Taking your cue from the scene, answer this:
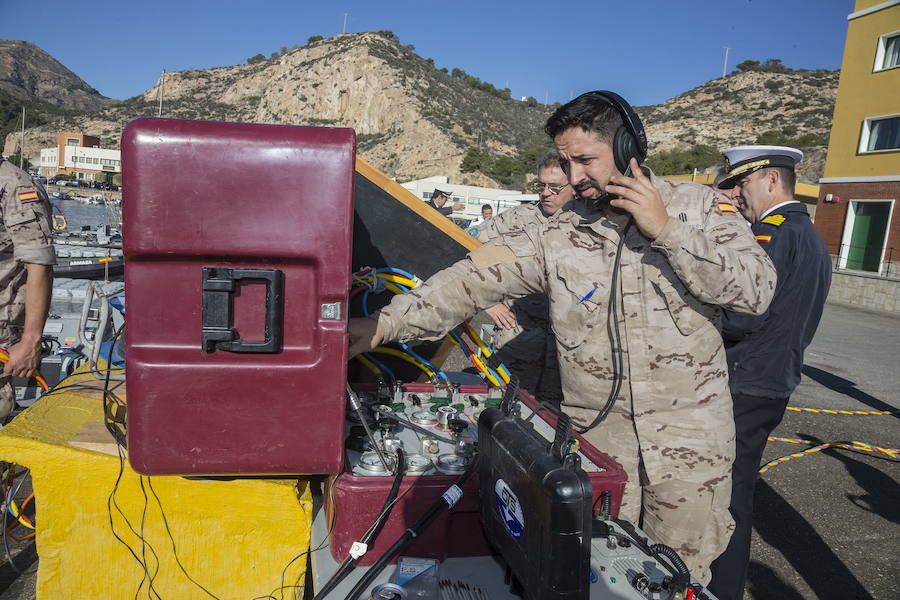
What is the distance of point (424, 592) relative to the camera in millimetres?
1325

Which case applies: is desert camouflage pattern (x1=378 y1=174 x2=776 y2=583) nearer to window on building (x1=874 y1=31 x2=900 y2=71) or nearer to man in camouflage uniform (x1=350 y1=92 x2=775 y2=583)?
man in camouflage uniform (x1=350 y1=92 x2=775 y2=583)

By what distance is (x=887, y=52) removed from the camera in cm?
2147

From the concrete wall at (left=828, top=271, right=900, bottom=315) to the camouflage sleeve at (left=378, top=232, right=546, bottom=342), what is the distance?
1795 cm

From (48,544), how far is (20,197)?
205 centimetres

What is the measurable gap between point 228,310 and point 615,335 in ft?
4.03

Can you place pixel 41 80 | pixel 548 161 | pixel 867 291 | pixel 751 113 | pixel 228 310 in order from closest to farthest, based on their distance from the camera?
1. pixel 228 310
2. pixel 548 161
3. pixel 867 291
4. pixel 751 113
5. pixel 41 80

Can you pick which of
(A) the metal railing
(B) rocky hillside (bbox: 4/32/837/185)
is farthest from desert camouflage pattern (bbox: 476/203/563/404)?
(B) rocky hillside (bbox: 4/32/837/185)

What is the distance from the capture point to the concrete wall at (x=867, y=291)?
56.3 feet

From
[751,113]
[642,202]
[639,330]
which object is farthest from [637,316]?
[751,113]

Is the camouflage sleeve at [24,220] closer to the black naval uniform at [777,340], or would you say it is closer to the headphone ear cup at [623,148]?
the headphone ear cup at [623,148]

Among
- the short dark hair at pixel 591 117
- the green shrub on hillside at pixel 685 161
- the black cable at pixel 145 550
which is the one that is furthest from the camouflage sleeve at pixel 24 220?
the green shrub on hillside at pixel 685 161

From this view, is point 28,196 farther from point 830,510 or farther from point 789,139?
point 789,139

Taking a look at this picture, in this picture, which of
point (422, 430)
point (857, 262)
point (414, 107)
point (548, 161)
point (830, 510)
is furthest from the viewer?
point (414, 107)

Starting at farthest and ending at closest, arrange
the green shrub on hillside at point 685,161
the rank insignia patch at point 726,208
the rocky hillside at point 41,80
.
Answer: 1. the rocky hillside at point 41,80
2. the green shrub on hillside at point 685,161
3. the rank insignia patch at point 726,208
